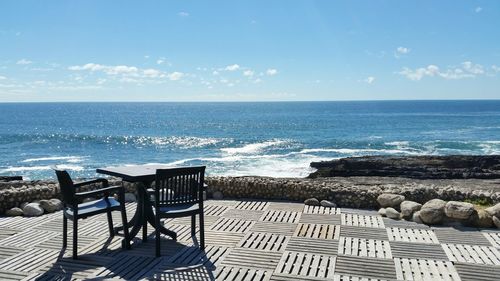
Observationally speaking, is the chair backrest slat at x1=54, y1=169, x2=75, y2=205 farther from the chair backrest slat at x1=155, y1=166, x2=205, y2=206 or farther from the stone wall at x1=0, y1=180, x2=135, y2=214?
the stone wall at x1=0, y1=180, x2=135, y2=214

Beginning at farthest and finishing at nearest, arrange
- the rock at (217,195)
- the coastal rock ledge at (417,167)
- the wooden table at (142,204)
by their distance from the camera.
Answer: the coastal rock ledge at (417,167)
the rock at (217,195)
the wooden table at (142,204)

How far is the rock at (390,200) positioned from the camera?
8.40 meters

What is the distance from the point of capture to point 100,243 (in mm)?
6406

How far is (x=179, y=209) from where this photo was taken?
5.84 meters

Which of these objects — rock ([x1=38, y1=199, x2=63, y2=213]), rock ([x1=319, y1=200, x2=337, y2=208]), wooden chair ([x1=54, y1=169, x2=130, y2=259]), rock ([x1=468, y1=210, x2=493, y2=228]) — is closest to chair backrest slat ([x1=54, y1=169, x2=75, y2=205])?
wooden chair ([x1=54, y1=169, x2=130, y2=259])

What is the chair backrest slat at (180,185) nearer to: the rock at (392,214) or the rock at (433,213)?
the rock at (392,214)

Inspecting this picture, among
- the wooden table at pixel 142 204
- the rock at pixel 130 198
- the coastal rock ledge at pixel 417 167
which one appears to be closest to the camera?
the wooden table at pixel 142 204

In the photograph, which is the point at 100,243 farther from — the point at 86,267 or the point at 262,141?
the point at 262,141

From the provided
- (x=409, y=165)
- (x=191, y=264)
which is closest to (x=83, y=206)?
(x=191, y=264)

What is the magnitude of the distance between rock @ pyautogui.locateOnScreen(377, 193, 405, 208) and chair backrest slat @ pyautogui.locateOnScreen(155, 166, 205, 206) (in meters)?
4.01

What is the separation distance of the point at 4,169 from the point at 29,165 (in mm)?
1819

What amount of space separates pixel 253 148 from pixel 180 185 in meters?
37.8

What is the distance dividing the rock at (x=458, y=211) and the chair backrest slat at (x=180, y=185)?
13.7ft

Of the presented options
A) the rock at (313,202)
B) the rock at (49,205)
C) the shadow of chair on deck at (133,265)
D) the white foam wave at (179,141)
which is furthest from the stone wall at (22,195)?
the white foam wave at (179,141)
